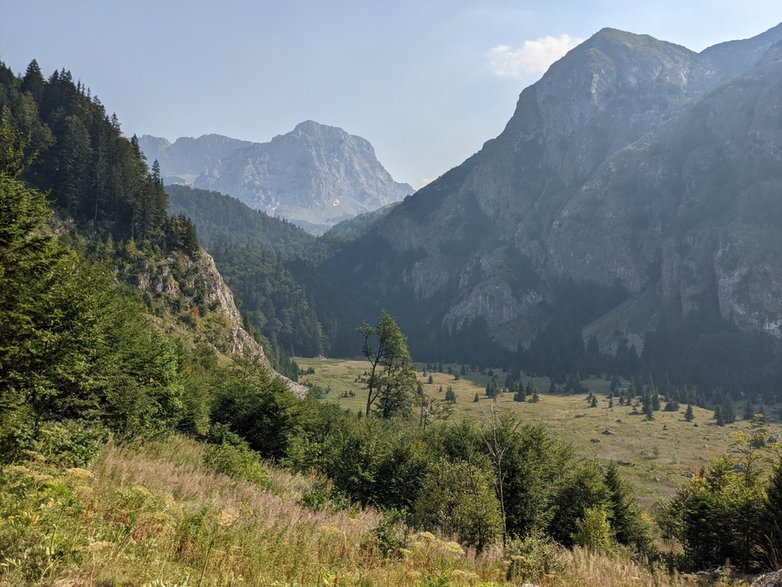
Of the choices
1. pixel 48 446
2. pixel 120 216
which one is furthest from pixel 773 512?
pixel 120 216

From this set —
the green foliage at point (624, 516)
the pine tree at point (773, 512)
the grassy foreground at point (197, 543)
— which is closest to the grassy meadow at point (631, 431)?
the green foliage at point (624, 516)

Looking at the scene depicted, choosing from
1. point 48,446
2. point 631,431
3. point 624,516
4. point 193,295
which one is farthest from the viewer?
point 631,431

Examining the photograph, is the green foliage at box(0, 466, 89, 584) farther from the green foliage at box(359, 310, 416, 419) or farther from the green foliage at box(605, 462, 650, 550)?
the green foliage at box(359, 310, 416, 419)

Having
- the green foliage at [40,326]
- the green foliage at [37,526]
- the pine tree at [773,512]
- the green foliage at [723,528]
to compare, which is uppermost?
the green foliage at [40,326]

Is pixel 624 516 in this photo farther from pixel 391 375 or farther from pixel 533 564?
pixel 391 375

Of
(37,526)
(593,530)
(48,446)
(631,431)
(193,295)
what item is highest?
(193,295)

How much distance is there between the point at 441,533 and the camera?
1205 centimetres

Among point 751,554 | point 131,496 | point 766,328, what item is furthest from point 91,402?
point 766,328

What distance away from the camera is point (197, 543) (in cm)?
631

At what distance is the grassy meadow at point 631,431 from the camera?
66812 millimetres

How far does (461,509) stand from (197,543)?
8.49 m

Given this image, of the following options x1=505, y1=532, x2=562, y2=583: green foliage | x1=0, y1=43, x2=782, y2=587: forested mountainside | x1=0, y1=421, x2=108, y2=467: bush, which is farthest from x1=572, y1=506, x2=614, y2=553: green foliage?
x1=0, y1=421, x2=108, y2=467: bush

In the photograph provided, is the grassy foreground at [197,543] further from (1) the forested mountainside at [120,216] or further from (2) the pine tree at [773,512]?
(1) the forested mountainside at [120,216]

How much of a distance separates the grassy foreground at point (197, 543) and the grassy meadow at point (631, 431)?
38.2 m
